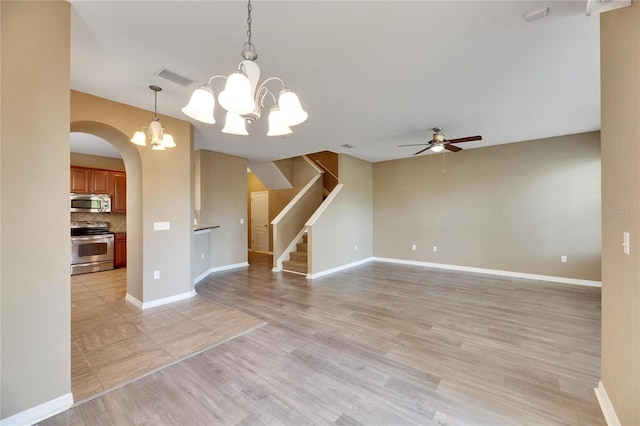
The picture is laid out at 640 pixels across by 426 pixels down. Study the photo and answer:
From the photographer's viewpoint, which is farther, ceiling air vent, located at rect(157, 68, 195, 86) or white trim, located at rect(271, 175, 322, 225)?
white trim, located at rect(271, 175, 322, 225)

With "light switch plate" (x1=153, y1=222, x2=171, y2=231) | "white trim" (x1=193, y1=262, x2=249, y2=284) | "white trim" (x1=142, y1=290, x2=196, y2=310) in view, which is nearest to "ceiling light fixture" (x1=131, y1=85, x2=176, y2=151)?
"light switch plate" (x1=153, y1=222, x2=171, y2=231)

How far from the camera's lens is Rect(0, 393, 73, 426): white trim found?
5.16 ft

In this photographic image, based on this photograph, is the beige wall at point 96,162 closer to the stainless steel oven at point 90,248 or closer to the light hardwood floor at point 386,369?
the stainless steel oven at point 90,248

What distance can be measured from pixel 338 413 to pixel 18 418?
2.03 m

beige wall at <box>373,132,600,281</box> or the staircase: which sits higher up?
beige wall at <box>373,132,600,281</box>

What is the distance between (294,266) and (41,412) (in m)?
4.32

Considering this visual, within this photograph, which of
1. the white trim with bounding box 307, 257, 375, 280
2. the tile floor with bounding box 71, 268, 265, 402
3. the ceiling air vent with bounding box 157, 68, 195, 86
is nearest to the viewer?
the tile floor with bounding box 71, 268, 265, 402

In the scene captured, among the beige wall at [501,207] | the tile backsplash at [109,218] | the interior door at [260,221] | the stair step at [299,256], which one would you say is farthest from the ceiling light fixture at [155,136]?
the interior door at [260,221]

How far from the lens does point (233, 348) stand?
8.37 ft

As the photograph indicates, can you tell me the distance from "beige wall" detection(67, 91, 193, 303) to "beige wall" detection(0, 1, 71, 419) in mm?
1737

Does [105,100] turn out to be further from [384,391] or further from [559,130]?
[559,130]

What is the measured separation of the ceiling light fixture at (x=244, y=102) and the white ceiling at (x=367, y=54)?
0.60 m

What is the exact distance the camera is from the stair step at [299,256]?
5.96 m

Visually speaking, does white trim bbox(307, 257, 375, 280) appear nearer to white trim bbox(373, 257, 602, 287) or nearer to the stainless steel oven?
white trim bbox(373, 257, 602, 287)
